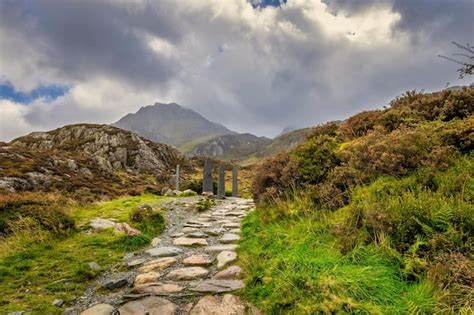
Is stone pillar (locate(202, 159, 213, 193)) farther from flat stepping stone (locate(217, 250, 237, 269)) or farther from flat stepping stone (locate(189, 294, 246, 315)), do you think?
flat stepping stone (locate(189, 294, 246, 315))

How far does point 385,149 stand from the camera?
552 cm

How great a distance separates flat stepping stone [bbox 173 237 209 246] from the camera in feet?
22.2

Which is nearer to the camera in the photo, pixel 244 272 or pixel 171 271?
pixel 244 272

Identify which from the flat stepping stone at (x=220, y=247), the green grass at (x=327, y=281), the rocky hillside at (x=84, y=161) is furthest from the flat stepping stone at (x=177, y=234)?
the rocky hillside at (x=84, y=161)

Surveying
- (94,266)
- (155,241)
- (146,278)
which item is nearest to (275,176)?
(155,241)

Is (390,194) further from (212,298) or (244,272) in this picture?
(212,298)

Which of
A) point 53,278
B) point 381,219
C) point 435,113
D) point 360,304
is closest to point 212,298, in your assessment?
point 360,304

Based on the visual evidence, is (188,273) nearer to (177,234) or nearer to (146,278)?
(146,278)

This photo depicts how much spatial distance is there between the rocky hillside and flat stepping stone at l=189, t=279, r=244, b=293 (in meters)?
15.2

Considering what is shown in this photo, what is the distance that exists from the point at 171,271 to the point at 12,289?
2.24 metres

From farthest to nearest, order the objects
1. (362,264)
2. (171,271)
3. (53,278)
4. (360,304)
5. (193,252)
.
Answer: (193,252) → (171,271) → (53,278) → (362,264) → (360,304)

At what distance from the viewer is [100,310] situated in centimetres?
358

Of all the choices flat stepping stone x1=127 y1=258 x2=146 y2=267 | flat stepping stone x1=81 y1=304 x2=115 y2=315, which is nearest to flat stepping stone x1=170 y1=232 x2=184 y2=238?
flat stepping stone x1=127 y1=258 x2=146 y2=267

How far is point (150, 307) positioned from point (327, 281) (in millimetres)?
2141
